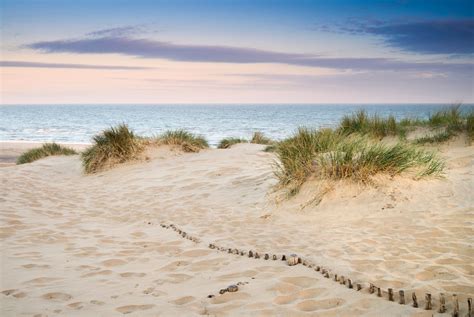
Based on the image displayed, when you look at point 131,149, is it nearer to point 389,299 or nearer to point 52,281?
point 52,281

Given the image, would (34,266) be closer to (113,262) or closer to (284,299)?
(113,262)

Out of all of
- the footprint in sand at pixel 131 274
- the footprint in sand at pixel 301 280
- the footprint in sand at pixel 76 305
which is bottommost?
the footprint in sand at pixel 131 274

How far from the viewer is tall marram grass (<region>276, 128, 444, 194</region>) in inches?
256

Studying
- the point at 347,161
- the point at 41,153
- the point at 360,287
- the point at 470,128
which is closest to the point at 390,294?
the point at 360,287

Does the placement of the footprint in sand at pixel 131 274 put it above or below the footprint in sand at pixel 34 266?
below

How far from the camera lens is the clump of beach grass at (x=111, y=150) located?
11031 millimetres

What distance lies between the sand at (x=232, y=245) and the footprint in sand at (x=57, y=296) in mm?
16

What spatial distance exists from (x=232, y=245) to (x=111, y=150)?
7.37 meters

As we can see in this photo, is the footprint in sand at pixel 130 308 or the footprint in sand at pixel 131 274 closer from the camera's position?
the footprint in sand at pixel 130 308

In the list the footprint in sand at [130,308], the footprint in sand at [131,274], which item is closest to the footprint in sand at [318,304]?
the footprint in sand at [130,308]

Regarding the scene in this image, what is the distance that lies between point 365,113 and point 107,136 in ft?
24.9

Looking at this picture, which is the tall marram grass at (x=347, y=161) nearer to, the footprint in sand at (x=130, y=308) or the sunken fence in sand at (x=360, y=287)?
the sunken fence in sand at (x=360, y=287)

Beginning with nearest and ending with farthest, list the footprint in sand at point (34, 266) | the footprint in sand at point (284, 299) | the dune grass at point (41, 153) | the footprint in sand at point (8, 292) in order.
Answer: the footprint in sand at point (284, 299), the footprint in sand at point (8, 292), the footprint in sand at point (34, 266), the dune grass at point (41, 153)

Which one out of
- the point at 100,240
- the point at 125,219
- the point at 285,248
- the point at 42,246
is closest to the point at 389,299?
the point at 285,248
